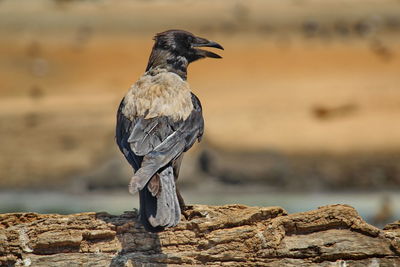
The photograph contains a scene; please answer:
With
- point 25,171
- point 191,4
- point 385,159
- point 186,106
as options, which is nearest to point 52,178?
point 25,171

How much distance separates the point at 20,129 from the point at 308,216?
23897mm

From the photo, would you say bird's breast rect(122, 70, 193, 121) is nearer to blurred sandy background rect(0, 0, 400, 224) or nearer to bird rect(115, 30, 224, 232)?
bird rect(115, 30, 224, 232)

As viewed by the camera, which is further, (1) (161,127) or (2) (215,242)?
(1) (161,127)

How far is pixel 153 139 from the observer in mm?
9062

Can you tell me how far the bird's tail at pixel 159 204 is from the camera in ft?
26.8

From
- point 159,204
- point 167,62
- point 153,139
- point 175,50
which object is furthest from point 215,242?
point 175,50

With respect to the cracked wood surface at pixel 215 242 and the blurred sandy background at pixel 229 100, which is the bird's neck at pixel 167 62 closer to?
the cracked wood surface at pixel 215 242

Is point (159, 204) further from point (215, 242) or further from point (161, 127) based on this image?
point (161, 127)

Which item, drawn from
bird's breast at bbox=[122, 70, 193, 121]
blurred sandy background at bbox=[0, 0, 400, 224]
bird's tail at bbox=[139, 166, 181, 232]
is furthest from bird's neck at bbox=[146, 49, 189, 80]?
blurred sandy background at bbox=[0, 0, 400, 224]

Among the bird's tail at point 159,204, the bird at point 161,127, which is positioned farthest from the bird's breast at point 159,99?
the bird's tail at point 159,204

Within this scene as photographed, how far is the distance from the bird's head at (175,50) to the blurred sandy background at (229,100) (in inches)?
403

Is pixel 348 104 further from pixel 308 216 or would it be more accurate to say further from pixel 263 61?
pixel 308 216

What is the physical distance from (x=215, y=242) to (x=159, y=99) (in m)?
1.70

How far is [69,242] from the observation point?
337 inches
